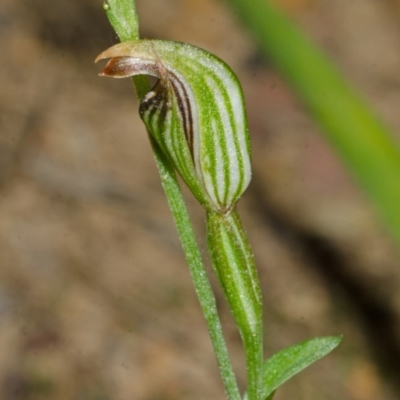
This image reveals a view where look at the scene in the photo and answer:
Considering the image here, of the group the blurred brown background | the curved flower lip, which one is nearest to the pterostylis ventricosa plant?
the curved flower lip

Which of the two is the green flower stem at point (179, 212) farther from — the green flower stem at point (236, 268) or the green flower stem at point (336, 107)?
the green flower stem at point (336, 107)

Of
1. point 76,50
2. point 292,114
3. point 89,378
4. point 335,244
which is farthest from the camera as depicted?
point 76,50

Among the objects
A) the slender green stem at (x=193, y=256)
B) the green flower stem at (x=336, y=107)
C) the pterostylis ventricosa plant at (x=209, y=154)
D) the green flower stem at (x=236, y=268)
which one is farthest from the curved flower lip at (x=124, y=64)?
the green flower stem at (x=336, y=107)

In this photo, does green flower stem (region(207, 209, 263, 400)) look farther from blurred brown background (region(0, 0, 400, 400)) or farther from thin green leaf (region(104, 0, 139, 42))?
blurred brown background (region(0, 0, 400, 400))

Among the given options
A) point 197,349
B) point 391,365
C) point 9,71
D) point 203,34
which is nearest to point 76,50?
point 9,71

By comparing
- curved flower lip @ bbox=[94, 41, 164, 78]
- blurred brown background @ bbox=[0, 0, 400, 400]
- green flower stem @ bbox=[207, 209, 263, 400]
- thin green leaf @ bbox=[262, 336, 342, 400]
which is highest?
curved flower lip @ bbox=[94, 41, 164, 78]

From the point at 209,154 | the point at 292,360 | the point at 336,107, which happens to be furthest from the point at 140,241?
the point at 209,154

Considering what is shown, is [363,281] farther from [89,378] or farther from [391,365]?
[89,378]

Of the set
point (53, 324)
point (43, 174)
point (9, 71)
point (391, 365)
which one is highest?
point (9, 71)
